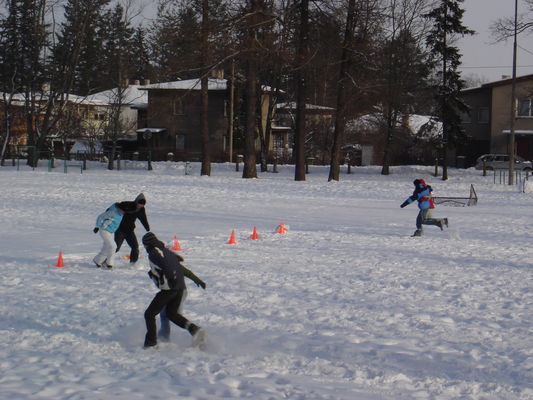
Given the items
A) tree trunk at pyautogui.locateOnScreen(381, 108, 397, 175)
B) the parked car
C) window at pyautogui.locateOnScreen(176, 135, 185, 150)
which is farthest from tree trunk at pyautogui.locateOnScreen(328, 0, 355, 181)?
window at pyautogui.locateOnScreen(176, 135, 185, 150)

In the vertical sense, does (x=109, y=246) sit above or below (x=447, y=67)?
below

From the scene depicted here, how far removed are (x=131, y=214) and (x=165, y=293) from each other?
4.67 m

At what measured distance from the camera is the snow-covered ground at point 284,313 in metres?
6.30

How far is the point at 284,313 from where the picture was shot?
8922 millimetres

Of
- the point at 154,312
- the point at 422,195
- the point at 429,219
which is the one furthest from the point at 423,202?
the point at 154,312

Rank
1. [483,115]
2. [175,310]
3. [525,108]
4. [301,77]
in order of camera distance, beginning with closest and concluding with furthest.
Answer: [175,310], [301,77], [525,108], [483,115]

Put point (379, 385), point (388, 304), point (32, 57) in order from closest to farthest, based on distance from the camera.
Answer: point (379, 385)
point (388, 304)
point (32, 57)

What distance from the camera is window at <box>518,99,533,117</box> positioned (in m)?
54.8

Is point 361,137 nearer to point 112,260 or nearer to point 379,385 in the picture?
point 112,260

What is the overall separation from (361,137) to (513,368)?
56.7 metres

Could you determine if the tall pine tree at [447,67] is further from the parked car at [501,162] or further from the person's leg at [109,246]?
the person's leg at [109,246]

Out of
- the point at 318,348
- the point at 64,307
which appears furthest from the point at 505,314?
the point at 64,307

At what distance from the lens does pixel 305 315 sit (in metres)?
8.83

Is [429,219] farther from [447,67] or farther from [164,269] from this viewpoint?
[447,67]
